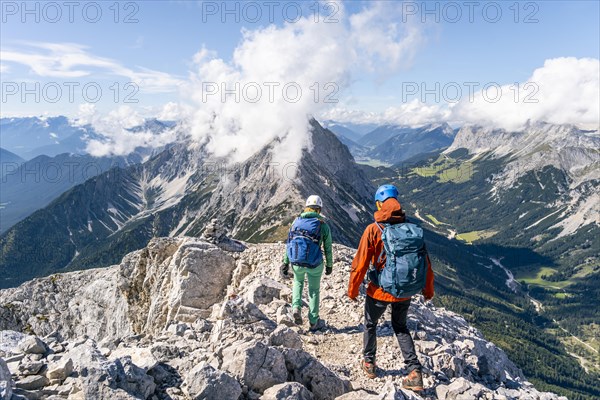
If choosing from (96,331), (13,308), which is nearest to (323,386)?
(96,331)

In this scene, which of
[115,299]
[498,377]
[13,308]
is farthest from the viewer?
[13,308]

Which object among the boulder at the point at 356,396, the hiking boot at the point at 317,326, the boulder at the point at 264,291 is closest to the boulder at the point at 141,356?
the boulder at the point at 356,396

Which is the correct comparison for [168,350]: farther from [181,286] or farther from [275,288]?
[181,286]

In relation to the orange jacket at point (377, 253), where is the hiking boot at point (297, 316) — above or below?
below

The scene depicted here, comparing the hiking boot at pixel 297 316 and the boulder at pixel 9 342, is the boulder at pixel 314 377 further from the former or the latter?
the boulder at pixel 9 342

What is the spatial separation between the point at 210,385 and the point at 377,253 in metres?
6.21

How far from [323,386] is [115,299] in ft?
129

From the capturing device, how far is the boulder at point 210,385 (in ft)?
31.3

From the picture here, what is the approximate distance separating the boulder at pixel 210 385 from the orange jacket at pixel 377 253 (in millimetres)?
4691

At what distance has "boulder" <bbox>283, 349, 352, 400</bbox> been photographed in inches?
440

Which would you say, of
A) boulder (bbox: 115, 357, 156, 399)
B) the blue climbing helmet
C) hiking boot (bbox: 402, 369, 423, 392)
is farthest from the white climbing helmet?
boulder (bbox: 115, 357, 156, 399)

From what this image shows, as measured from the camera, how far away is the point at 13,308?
181 ft

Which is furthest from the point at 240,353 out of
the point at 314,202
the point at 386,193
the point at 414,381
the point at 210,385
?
the point at 314,202

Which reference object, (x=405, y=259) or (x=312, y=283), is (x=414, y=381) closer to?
(x=405, y=259)
